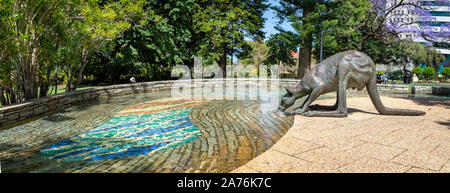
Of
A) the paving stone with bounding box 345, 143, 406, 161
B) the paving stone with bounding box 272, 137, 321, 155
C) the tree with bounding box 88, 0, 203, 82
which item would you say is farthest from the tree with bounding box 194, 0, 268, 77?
the paving stone with bounding box 345, 143, 406, 161

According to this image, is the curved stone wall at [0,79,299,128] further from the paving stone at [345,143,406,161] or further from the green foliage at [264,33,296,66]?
the paving stone at [345,143,406,161]

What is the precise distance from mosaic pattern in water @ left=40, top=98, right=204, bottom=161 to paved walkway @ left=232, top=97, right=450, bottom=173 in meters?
1.97

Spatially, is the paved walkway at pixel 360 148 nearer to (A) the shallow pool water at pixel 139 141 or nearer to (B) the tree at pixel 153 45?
(A) the shallow pool water at pixel 139 141

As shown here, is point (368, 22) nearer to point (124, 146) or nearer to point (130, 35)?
point (130, 35)

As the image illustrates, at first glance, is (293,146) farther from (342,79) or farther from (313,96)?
(342,79)

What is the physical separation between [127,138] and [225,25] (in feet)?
56.5

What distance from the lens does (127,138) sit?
4812 mm

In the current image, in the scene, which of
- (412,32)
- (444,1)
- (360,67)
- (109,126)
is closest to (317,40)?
(412,32)

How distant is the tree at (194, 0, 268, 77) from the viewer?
20.7 metres

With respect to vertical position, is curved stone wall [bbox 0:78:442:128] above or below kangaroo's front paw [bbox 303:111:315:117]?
above

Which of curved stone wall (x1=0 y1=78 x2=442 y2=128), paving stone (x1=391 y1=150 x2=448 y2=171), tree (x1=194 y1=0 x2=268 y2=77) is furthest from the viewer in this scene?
tree (x1=194 y1=0 x2=268 y2=77)

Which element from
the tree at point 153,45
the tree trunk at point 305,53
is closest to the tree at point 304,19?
the tree trunk at point 305,53

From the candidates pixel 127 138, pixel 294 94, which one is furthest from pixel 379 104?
pixel 127 138
